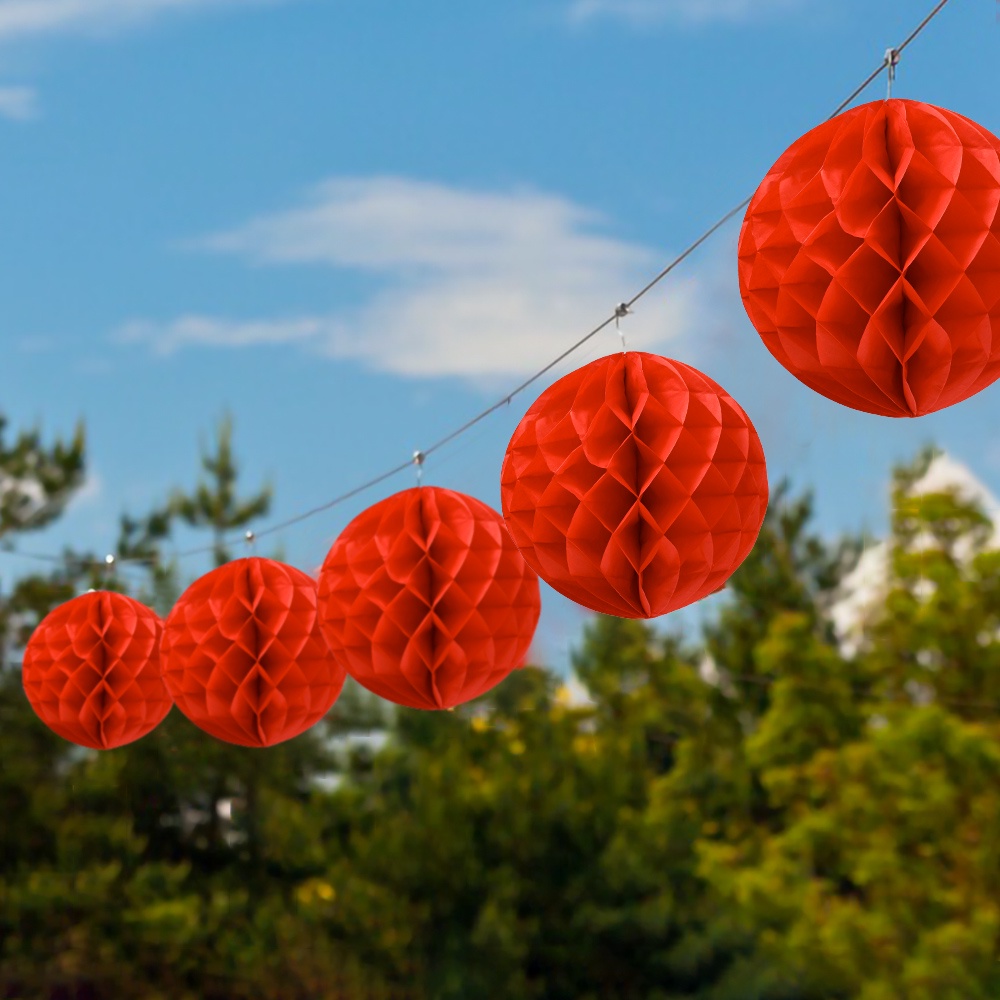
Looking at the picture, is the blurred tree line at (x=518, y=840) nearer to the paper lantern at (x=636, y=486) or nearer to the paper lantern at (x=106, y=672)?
the paper lantern at (x=106, y=672)

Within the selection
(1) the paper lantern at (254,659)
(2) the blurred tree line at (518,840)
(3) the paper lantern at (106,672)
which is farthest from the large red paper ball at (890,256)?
(2) the blurred tree line at (518,840)

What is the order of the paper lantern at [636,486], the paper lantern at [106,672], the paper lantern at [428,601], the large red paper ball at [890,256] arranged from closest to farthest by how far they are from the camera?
the large red paper ball at [890,256] < the paper lantern at [636,486] < the paper lantern at [428,601] < the paper lantern at [106,672]

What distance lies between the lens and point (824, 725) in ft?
43.6

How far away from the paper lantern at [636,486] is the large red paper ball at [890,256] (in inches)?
11.9

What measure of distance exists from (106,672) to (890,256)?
116 inches

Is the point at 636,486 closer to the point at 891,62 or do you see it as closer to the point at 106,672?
the point at 891,62

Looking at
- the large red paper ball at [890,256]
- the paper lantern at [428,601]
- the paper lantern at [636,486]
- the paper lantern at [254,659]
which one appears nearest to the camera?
the large red paper ball at [890,256]

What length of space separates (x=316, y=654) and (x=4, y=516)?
10.9 m

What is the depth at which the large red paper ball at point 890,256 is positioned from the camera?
2006mm

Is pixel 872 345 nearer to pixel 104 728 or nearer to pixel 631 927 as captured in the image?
pixel 104 728

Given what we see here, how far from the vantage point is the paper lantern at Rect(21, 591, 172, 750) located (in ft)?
14.1

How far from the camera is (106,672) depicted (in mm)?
4320

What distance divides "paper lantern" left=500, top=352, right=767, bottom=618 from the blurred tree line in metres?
8.92

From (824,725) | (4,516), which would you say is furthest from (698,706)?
(4,516)
